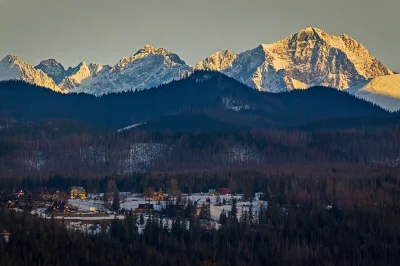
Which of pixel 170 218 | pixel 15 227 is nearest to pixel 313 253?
pixel 170 218

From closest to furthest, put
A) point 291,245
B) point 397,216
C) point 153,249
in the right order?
point 153,249
point 291,245
point 397,216

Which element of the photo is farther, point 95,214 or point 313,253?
point 95,214

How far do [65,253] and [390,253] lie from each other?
53576mm

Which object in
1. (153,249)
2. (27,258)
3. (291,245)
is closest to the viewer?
(27,258)

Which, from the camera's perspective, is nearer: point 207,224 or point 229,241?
point 229,241

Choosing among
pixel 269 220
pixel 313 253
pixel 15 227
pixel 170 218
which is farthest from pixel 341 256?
pixel 15 227

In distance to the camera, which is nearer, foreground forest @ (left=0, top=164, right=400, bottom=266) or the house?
foreground forest @ (left=0, top=164, right=400, bottom=266)

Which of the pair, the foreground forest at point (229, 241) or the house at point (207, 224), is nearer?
the foreground forest at point (229, 241)

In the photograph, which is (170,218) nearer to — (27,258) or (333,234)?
(333,234)

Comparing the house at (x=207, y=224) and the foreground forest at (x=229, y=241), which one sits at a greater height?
the house at (x=207, y=224)

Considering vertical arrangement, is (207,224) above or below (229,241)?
above

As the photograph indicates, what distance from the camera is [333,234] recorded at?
604 feet

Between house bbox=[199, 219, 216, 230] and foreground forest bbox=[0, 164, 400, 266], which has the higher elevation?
house bbox=[199, 219, 216, 230]

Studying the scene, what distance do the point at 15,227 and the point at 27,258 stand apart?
57.2 feet
